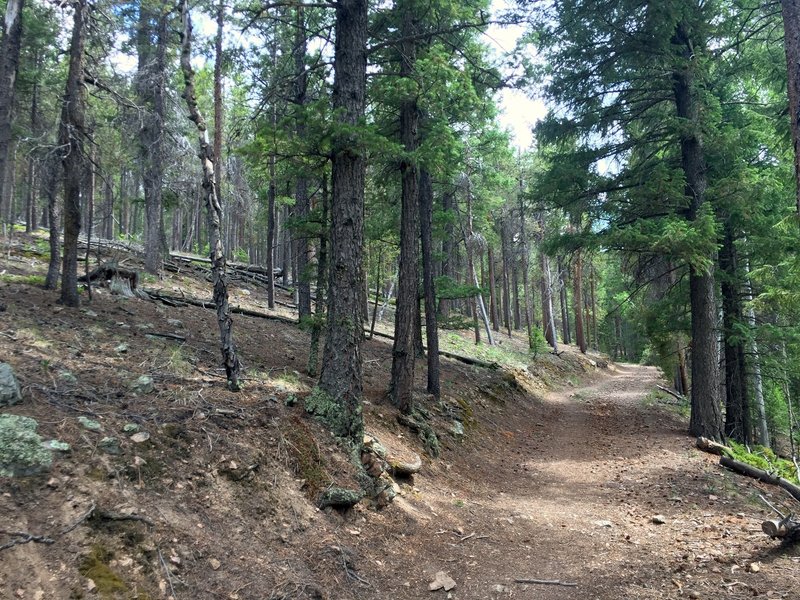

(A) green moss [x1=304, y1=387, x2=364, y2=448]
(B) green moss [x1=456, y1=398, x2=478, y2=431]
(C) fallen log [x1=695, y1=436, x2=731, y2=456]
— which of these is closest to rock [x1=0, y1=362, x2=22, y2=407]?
(A) green moss [x1=304, y1=387, x2=364, y2=448]

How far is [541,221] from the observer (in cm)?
2938

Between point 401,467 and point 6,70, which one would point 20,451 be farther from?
point 6,70

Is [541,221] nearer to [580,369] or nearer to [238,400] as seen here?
[580,369]

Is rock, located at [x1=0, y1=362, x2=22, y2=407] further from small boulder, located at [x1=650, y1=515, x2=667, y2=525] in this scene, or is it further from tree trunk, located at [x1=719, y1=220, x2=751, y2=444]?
tree trunk, located at [x1=719, y1=220, x2=751, y2=444]

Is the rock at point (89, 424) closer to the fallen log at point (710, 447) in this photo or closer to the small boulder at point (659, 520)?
the small boulder at point (659, 520)

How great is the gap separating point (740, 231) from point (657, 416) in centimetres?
609

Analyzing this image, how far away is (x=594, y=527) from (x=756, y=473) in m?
3.69

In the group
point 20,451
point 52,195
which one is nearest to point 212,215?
point 20,451

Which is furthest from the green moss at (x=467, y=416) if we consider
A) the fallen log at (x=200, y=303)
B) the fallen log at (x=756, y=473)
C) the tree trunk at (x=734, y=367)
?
the tree trunk at (x=734, y=367)

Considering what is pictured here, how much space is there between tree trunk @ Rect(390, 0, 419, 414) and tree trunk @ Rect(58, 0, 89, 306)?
5.66 metres

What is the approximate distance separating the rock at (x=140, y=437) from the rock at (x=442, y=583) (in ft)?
9.92

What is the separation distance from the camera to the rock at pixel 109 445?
4.11m

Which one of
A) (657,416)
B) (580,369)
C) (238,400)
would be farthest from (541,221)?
(238,400)

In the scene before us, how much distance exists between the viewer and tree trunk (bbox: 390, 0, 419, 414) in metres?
9.55
